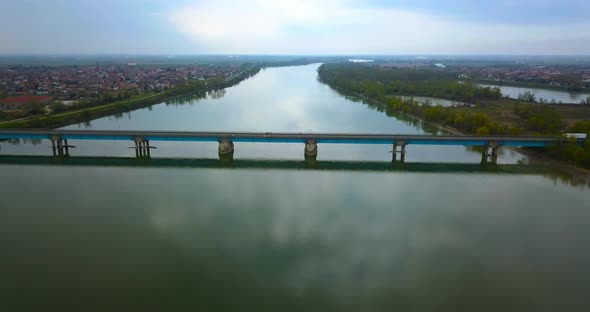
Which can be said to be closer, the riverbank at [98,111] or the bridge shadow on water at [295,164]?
the bridge shadow on water at [295,164]

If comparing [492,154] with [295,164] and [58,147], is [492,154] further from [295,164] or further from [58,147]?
[58,147]

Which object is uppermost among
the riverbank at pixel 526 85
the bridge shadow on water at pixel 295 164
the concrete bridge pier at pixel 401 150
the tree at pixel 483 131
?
the riverbank at pixel 526 85

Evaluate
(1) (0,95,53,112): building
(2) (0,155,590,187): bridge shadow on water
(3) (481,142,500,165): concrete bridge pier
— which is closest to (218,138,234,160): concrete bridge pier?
(2) (0,155,590,187): bridge shadow on water

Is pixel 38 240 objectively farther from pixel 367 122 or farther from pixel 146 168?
pixel 367 122

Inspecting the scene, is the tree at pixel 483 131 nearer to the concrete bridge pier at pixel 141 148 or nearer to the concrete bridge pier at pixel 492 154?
the concrete bridge pier at pixel 492 154

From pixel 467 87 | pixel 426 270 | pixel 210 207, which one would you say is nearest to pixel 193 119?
pixel 210 207

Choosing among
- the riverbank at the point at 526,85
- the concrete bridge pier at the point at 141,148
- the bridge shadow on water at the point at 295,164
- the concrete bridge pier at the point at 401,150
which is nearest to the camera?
the bridge shadow on water at the point at 295,164

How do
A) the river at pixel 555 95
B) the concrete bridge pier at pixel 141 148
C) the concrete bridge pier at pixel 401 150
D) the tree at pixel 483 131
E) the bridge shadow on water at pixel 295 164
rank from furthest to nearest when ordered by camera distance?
1. the river at pixel 555 95
2. the tree at pixel 483 131
3. the concrete bridge pier at pixel 141 148
4. the concrete bridge pier at pixel 401 150
5. the bridge shadow on water at pixel 295 164

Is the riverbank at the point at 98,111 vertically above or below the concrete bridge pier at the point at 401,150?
above

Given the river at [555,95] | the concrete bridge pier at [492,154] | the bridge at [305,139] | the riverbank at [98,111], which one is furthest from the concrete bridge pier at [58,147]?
the river at [555,95]
